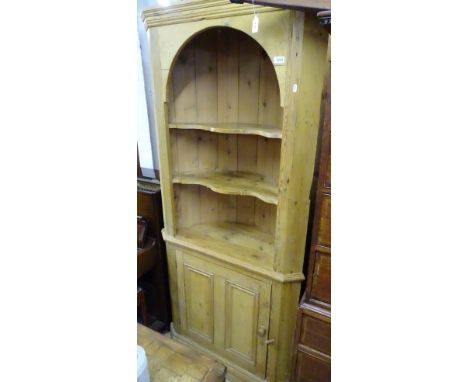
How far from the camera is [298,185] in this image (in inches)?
46.7

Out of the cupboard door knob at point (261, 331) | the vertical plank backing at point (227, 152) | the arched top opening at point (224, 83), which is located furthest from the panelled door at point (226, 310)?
the arched top opening at point (224, 83)

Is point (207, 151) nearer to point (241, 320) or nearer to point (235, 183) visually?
point (235, 183)

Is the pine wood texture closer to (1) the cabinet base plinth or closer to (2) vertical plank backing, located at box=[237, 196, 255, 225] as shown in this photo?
(1) the cabinet base plinth

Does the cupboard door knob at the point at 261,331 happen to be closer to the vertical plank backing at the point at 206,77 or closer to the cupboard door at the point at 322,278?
the cupboard door at the point at 322,278

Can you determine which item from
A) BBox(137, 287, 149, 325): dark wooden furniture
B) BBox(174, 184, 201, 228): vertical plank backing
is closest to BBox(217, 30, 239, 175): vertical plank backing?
BBox(174, 184, 201, 228): vertical plank backing

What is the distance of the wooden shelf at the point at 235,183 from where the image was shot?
1.37m

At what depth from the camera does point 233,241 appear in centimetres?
162

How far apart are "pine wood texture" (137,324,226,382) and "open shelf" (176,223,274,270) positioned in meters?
0.46

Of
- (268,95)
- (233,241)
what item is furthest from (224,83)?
(233,241)
